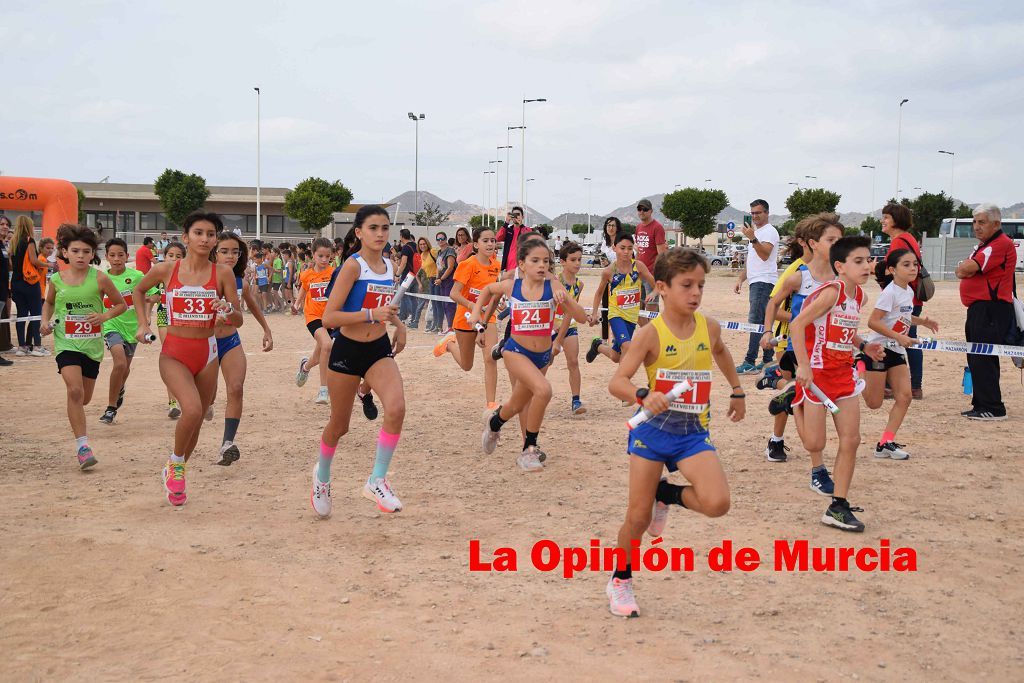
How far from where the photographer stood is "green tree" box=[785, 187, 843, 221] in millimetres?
65688

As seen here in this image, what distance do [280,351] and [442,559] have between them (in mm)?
12376

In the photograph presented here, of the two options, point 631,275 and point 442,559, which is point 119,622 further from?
point 631,275

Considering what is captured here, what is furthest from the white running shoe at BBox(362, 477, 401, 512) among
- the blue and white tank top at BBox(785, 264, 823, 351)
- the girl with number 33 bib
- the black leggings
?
the black leggings

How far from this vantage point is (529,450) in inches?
321

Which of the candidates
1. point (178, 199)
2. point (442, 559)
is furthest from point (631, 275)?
point (178, 199)

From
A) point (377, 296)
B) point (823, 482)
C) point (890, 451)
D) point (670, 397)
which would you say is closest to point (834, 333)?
point (823, 482)

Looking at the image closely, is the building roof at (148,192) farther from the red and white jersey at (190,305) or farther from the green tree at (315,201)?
the red and white jersey at (190,305)

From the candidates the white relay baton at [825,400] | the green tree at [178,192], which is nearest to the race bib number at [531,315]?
the white relay baton at [825,400]

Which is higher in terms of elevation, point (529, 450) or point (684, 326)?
point (684, 326)

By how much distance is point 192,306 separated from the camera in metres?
7.09

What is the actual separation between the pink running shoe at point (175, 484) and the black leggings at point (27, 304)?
11.1 meters

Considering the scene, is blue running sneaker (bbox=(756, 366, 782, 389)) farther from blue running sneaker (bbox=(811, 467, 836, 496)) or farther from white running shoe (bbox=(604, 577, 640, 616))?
white running shoe (bbox=(604, 577, 640, 616))

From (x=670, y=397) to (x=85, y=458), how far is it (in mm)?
5653

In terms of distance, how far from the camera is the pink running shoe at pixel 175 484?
690 cm
